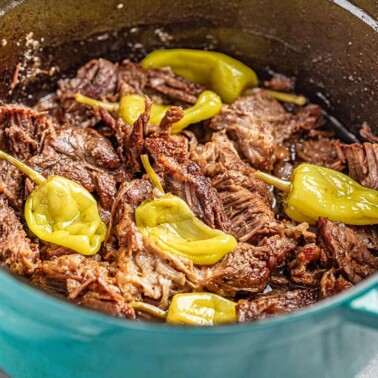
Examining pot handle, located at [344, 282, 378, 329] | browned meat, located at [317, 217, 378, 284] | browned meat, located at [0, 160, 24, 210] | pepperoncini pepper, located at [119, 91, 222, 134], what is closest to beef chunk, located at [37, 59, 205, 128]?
pepperoncini pepper, located at [119, 91, 222, 134]

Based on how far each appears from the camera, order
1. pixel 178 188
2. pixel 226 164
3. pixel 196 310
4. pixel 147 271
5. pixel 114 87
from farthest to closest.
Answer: pixel 114 87
pixel 226 164
pixel 178 188
pixel 147 271
pixel 196 310

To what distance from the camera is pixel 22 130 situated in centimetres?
344

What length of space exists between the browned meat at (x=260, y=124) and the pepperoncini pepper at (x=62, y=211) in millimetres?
782

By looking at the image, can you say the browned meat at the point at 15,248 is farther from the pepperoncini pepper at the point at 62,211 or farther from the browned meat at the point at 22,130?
the browned meat at the point at 22,130

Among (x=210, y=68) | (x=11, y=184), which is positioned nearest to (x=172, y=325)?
(x=11, y=184)

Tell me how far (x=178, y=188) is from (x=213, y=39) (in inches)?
46.0

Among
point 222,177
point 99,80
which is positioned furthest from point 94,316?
point 99,80

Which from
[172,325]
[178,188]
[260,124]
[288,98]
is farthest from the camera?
[288,98]

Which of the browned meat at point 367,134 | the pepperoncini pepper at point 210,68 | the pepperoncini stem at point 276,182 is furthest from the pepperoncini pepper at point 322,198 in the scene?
the pepperoncini pepper at point 210,68

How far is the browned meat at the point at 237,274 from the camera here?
2.98m

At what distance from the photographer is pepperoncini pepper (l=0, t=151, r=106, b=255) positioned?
10.2ft

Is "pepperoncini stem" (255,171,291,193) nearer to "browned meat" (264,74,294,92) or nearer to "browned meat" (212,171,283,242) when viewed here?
"browned meat" (212,171,283,242)

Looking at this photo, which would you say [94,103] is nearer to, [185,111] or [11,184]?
[185,111]

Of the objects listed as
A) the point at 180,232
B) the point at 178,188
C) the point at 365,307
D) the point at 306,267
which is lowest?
the point at 306,267
